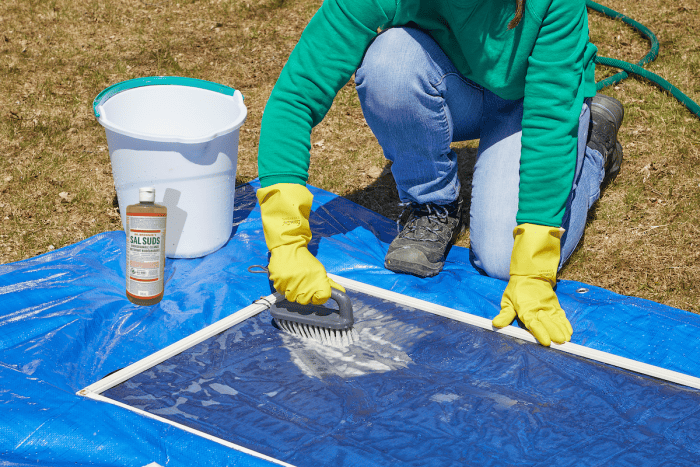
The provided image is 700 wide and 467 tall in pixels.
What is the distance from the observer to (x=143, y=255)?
1.77 m

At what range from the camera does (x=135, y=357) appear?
5.25 ft

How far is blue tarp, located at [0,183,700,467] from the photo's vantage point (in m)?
1.21

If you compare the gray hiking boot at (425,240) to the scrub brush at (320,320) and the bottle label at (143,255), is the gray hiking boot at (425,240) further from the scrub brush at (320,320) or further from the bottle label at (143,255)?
the bottle label at (143,255)

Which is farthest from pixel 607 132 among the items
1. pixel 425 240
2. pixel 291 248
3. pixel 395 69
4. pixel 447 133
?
pixel 291 248

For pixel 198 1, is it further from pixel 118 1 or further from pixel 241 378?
pixel 241 378

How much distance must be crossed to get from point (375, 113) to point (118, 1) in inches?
118

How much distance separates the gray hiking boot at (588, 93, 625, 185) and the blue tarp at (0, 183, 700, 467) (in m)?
0.70

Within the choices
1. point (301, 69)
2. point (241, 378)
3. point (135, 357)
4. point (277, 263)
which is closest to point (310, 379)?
point (241, 378)

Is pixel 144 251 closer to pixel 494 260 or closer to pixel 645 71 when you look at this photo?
pixel 494 260

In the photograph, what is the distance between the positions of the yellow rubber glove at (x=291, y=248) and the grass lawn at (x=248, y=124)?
0.89 m

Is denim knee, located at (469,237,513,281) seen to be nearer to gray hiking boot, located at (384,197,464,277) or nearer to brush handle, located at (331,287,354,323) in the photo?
gray hiking boot, located at (384,197,464,277)

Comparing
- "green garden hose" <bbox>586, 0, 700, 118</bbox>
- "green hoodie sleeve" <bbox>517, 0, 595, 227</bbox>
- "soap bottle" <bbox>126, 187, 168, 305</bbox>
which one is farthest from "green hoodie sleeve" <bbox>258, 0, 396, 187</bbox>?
"green garden hose" <bbox>586, 0, 700, 118</bbox>

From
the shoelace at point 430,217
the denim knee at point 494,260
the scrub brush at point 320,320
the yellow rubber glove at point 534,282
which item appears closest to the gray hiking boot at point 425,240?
the shoelace at point 430,217

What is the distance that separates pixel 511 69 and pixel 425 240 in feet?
2.04
